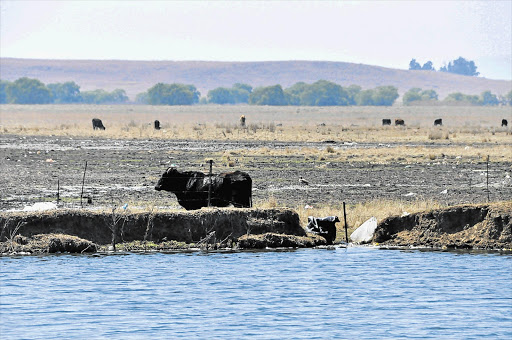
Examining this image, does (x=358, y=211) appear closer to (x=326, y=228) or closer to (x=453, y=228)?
(x=326, y=228)

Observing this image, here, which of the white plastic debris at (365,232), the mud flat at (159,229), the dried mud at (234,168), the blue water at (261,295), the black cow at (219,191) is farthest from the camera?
the dried mud at (234,168)

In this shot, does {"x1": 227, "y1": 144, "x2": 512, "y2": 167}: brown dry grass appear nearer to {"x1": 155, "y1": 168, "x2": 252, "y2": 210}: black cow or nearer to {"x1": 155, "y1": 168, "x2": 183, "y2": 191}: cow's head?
{"x1": 155, "y1": 168, "x2": 183, "y2": 191}: cow's head

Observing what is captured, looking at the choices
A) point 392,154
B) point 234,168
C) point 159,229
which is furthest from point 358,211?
point 392,154

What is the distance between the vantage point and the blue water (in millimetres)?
14195

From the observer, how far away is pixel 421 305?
16.0 m

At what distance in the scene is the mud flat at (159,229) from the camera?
2069 cm

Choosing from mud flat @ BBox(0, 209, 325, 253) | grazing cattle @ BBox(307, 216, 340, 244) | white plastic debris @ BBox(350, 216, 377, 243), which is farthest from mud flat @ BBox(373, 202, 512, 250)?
mud flat @ BBox(0, 209, 325, 253)

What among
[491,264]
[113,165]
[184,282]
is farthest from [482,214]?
[113,165]

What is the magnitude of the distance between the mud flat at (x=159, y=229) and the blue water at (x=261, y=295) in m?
0.60

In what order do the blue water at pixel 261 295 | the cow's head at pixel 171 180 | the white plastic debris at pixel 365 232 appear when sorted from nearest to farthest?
the blue water at pixel 261 295 → the white plastic debris at pixel 365 232 → the cow's head at pixel 171 180

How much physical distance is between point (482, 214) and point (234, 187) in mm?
5509

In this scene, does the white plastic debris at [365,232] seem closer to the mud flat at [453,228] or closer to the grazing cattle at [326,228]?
the mud flat at [453,228]

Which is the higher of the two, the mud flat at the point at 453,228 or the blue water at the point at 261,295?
the mud flat at the point at 453,228

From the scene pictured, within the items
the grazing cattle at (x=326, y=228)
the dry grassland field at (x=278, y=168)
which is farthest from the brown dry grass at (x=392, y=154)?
the grazing cattle at (x=326, y=228)
